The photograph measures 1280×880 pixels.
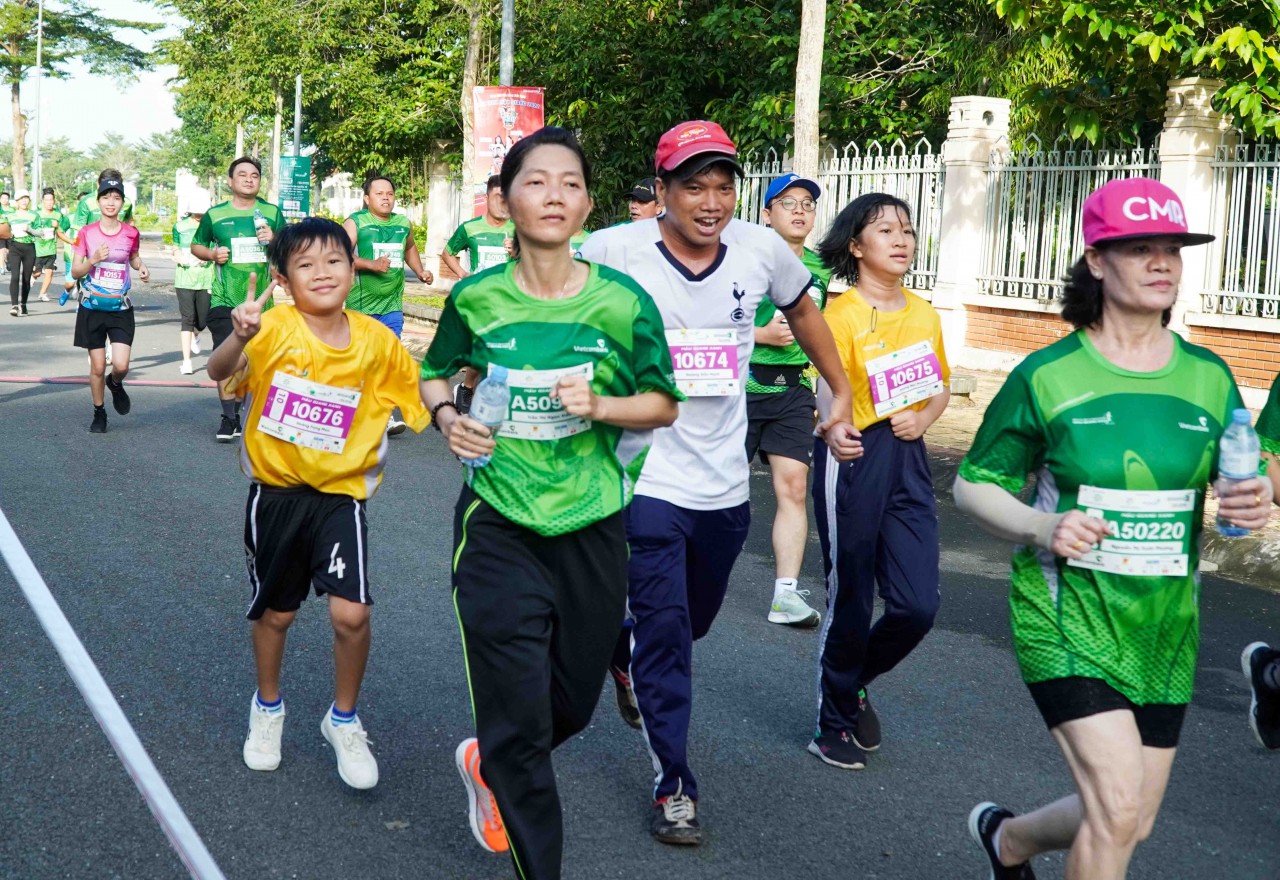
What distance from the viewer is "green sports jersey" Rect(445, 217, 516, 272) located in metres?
11.4

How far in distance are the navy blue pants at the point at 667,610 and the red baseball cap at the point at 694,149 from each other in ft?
3.10

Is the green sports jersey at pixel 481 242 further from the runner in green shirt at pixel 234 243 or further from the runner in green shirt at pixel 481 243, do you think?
the runner in green shirt at pixel 234 243

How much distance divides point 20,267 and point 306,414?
68.4 feet

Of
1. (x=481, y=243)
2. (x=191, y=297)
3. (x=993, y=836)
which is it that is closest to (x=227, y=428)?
(x=481, y=243)

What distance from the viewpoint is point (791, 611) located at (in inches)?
261

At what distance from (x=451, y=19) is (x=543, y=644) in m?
25.9

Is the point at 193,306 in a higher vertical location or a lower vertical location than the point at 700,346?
lower

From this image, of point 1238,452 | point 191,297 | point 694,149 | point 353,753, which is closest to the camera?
point 1238,452

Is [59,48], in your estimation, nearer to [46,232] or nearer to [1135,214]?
[46,232]

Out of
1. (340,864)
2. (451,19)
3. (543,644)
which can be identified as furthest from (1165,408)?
(451,19)

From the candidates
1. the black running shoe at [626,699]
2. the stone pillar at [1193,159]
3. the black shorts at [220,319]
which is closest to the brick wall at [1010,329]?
the stone pillar at [1193,159]

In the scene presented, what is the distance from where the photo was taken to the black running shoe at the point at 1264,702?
3984mm

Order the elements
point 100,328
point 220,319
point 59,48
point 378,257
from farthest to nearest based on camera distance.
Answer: point 59,48, point 100,328, point 378,257, point 220,319

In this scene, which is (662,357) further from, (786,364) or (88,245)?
(88,245)
